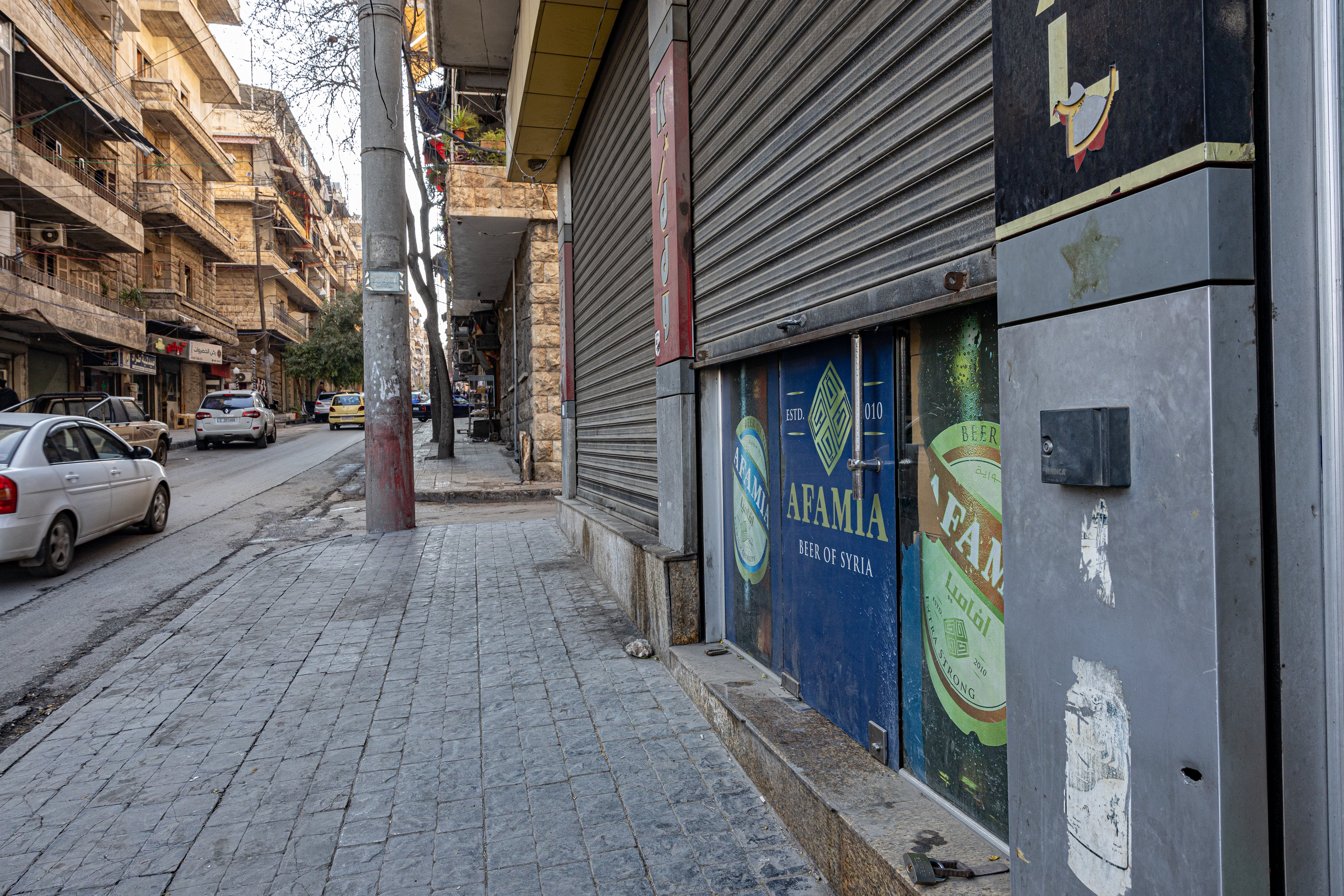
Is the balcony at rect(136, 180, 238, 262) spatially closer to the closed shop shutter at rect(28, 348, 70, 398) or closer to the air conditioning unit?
the closed shop shutter at rect(28, 348, 70, 398)

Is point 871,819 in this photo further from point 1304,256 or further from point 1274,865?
point 1304,256

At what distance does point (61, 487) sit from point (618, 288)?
588cm

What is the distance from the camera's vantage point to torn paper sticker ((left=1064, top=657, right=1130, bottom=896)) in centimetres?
145

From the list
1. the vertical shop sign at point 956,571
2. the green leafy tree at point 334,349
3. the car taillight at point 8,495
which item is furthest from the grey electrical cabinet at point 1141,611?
the green leafy tree at point 334,349

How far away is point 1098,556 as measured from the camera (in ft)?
4.91

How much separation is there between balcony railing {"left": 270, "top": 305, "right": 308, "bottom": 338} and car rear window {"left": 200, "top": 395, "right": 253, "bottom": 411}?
27647 mm

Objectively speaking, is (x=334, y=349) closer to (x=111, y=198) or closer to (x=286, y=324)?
(x=286, y=324)

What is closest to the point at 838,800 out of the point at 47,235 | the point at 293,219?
the point at 47,235

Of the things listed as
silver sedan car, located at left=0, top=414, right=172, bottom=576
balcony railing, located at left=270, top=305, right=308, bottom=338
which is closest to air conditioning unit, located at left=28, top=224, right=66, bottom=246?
silver sedan car, located at left=0, top=414, right=172, bottom=576

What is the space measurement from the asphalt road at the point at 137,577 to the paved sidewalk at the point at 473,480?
1.38m

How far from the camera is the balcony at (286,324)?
1949 inches

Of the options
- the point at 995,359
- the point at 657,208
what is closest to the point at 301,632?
the point at 657,208

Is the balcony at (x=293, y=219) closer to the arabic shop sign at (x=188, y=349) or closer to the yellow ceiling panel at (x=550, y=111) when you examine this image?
the arabic shop sign at (x=188, y=349)

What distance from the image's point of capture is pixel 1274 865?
126cm
